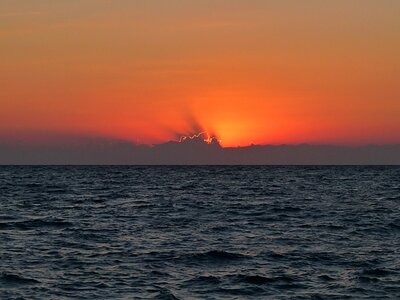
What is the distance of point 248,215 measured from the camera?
50.6 m

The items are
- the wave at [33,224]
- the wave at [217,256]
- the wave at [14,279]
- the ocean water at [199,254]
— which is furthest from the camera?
the wave at [33,224]

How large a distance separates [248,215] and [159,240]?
16018mm

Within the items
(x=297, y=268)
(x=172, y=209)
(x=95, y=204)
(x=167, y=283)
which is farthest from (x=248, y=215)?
(x=167, y=283)

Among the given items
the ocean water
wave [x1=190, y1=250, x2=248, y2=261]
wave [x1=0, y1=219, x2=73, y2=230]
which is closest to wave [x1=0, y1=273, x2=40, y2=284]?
the ocean water

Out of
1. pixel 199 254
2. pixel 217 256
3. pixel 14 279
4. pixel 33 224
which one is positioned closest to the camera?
pixel 14 279

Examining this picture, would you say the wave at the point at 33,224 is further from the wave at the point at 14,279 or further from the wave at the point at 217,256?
the wave at the point at 14,279

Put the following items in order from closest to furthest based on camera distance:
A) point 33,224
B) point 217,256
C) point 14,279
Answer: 1. point 14,279
2. point 217,256
3. point 33,224

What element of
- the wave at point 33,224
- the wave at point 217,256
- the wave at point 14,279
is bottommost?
the wave at point 14,279

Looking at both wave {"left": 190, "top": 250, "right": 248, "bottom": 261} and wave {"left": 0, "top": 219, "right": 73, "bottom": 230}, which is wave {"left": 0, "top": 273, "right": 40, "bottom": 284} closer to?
wave {"left": 190, "top": 250, "right": 248, "bottom": 261}

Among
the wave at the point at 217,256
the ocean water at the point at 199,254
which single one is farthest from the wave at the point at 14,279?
the wave at the point at 217,256

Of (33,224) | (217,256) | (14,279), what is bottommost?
(14,279)

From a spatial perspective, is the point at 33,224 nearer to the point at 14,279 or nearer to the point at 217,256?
the point at 217,256

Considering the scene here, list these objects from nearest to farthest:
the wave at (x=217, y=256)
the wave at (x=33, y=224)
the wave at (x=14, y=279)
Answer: the wave at (x=14, y=279) → the wave at (x=217, y=256) → the wave at (x=33, y=224)

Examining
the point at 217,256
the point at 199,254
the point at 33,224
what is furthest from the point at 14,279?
the point at 33,224
